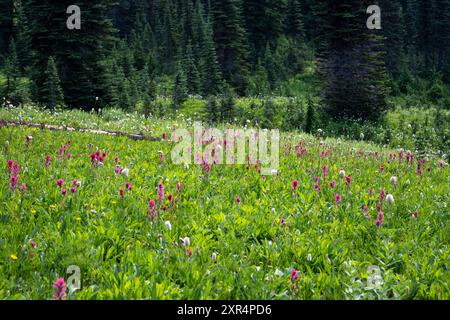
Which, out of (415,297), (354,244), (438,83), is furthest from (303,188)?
(438,83)

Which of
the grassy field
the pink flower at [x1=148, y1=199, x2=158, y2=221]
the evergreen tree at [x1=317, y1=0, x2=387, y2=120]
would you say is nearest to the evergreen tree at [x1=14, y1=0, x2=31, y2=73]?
the evergreen tree at [x1=317, y1=0, x2=387, y2=120]

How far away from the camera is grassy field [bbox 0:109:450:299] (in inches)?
136

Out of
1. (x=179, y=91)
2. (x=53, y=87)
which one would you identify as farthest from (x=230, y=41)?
(x=53, y=87)

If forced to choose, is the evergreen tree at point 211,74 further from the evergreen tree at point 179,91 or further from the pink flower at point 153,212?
the pink flower at point 153,212

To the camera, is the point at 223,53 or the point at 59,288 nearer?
the point at 59,288

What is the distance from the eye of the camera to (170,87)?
36531 millimetres

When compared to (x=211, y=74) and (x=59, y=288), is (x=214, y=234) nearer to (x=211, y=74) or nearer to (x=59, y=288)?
(x=59, y=288)

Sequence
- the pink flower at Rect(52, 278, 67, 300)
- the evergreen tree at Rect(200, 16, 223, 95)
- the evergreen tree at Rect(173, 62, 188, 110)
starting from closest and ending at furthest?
1. the pink flower at Rect(52, 278, 67, 300)
2. the evergreen tree at Rect(173, 62, 188, 110)
3. the evergreen tree at Rect(200, 16, 223, 95)

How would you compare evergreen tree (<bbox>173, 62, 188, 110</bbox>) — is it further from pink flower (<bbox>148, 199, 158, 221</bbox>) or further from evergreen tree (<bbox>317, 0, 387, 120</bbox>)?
pink flower (<bbox>148, 199, 158, 221</bbox>)

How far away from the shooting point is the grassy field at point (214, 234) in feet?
11.3

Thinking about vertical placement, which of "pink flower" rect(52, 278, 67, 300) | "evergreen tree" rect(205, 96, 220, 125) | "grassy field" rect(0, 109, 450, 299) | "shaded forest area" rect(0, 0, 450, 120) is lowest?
"evergreen tree" rect(205, 96, 220, 125)

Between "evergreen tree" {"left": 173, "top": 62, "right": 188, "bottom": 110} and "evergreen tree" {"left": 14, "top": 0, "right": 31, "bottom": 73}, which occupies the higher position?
"evergreen tree" {"left": 14, "top": 0, "right": 31, "bottom": 73}

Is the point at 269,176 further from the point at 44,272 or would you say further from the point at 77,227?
the point at 44,272

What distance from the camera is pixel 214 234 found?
471cm
